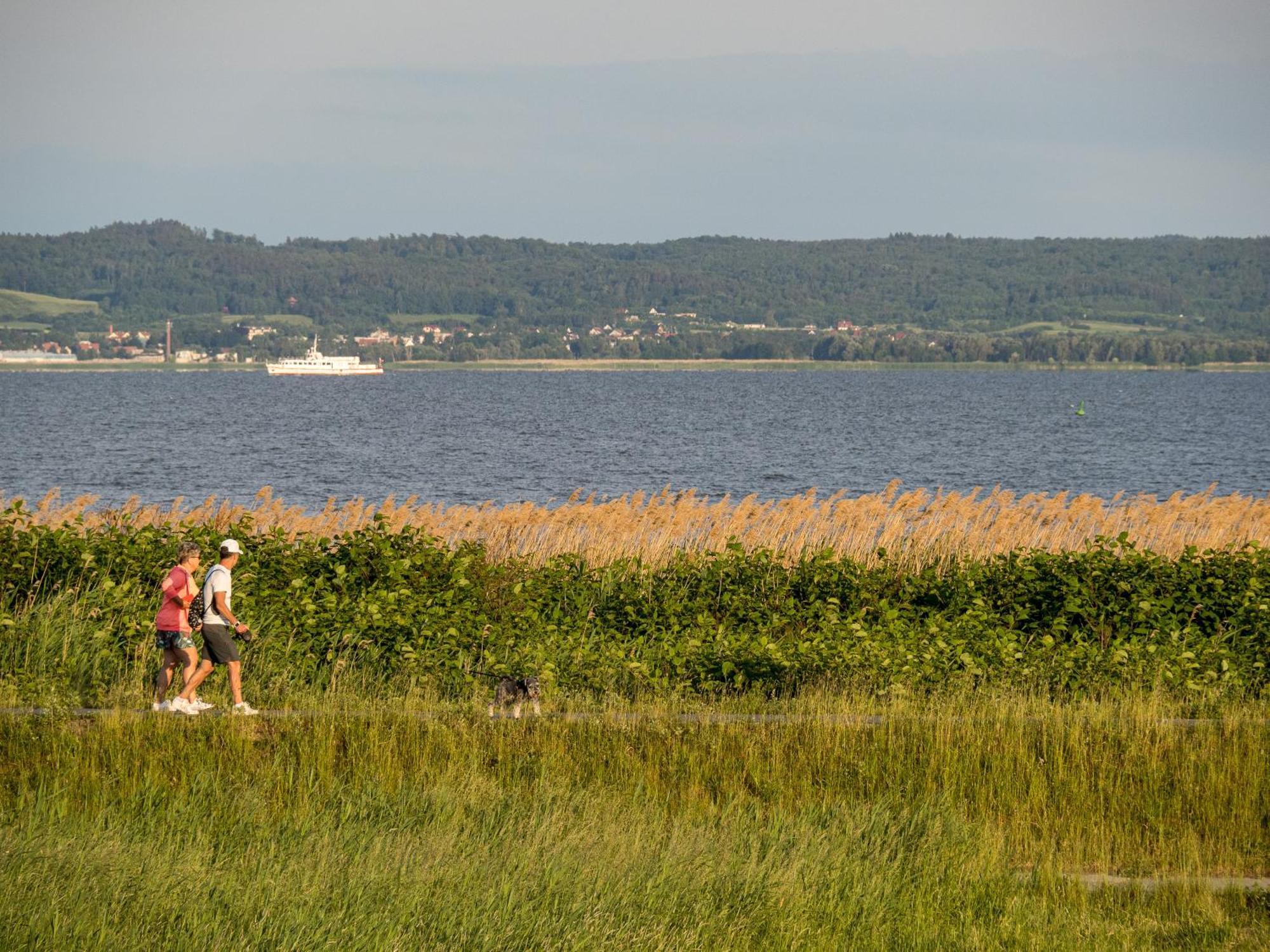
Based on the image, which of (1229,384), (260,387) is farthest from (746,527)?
(1229,384)

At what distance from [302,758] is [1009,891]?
5.11m

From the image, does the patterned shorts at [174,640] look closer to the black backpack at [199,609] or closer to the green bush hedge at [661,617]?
the black backpack at [199,609]

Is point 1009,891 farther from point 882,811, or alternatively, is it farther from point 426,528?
point 426,528

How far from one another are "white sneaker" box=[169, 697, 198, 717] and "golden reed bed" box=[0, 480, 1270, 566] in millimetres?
8888

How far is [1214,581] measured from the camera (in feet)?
50.3

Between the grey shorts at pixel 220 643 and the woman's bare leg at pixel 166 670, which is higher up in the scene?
the grey shorts at pixel 220 643

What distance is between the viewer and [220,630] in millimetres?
11789

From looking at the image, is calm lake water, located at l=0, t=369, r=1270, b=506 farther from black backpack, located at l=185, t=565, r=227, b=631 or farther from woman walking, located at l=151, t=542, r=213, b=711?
woman walking, located at l=151, t=542, r=213, b=711

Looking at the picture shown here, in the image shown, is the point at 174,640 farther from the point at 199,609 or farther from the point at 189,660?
the point at 199,609

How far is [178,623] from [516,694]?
2846 millimetres

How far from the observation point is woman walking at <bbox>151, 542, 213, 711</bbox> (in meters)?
11.9

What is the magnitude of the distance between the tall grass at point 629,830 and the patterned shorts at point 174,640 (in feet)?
2.84

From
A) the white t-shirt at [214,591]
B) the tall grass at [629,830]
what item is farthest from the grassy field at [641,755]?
the white t-shirt at [214,591]

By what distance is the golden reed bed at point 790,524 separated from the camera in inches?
836
